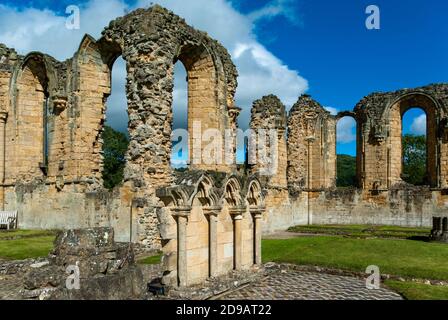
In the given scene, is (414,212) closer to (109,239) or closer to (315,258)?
(315,258)

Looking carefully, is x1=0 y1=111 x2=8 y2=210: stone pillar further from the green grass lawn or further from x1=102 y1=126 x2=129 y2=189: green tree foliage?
x1=102 y1=126 x2=129 y2=189: green tree foliage

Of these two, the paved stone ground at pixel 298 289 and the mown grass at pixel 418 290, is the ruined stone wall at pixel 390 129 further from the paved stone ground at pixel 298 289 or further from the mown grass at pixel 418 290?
the mown grass at pixel 418 290

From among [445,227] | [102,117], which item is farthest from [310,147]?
[102,117]

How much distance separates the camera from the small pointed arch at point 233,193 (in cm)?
900

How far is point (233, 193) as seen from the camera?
9.10 meters

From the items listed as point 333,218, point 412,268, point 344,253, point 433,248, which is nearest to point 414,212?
point 333,218

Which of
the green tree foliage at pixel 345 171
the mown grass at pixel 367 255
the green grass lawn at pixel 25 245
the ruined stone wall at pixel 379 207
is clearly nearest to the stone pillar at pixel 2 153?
the green grass lawn at pixel 25 245

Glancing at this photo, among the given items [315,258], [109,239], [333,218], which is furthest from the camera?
[333,218]

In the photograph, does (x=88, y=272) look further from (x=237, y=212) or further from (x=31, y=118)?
(x=31, y=118)

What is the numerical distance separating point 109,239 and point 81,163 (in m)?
9.76

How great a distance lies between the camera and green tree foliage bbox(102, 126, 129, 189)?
4084 centimetres

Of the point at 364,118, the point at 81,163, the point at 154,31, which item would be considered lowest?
the point at 81,163

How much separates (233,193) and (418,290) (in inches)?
150

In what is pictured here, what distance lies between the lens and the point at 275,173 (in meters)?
21.6
